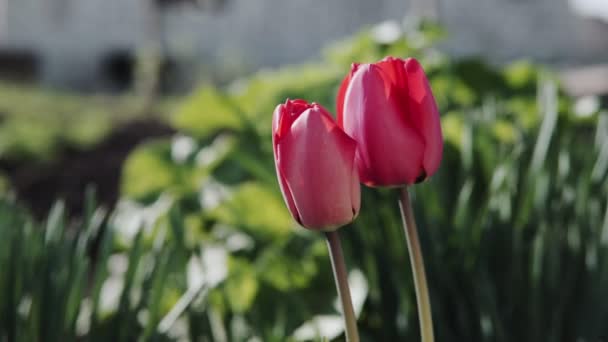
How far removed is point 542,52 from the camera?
10703 millimetres

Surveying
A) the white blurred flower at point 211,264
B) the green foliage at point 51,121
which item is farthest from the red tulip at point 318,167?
the green foliage at point 51,121

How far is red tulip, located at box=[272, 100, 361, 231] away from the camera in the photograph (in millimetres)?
427

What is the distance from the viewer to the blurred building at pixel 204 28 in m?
11.0

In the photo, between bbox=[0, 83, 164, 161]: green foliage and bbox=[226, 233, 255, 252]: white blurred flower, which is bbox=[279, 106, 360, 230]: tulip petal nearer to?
bbox=[226, 233, 255, 252]: white blurred flower

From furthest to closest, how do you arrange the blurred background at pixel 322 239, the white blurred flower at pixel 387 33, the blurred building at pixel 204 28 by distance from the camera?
the blurred building at pixel 204 28
the white blurred flower at pixel 387 33
the blurred background at pixel 322 239

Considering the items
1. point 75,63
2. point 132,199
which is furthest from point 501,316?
point 75,63

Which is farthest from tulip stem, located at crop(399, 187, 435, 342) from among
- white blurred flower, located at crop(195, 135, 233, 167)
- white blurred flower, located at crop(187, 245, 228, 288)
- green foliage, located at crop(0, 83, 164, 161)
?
green foliage, located at crop(0, 83, 164, 161)

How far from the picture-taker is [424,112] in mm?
465

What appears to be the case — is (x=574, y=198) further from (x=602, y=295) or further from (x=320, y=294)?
(x=320, y=294)

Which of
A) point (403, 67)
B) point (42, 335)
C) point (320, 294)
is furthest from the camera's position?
point (320, 294)

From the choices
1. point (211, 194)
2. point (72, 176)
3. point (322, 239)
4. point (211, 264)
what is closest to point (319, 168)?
point (322, 239)

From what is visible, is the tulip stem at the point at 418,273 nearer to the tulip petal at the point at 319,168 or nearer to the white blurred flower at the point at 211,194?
the tulip petal at the point at 319,168

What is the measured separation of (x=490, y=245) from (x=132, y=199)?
2.36 ft

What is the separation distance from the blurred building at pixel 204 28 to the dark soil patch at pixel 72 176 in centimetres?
718
